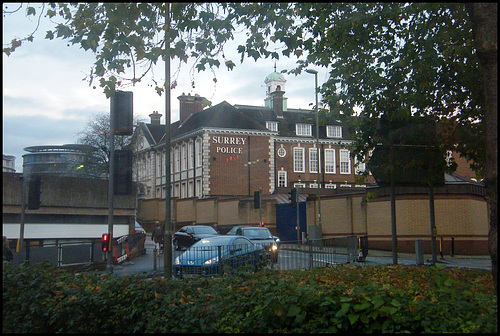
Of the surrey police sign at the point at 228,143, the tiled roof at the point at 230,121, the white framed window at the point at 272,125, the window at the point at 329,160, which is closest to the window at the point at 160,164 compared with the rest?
the tiled roof at the point at 230,121

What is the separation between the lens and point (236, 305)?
6566 mm

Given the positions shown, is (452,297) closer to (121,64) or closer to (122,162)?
(121,64)

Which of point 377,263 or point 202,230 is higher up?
point 202,230

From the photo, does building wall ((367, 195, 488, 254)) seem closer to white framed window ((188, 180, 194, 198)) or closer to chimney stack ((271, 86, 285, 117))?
white framed window ((188, 180, 194, 198))

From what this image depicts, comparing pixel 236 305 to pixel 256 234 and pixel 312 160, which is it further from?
pixel 312 160

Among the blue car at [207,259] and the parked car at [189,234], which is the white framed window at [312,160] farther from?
the blue car at [207,259]

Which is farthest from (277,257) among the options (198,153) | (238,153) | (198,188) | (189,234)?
(198,188)

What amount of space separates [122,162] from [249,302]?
8409 mm

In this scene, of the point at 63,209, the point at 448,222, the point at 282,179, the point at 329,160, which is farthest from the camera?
the point at 329,160

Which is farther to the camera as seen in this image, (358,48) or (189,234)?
(189,234)

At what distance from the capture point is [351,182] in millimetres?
65750

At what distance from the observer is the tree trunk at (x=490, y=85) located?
5570 millimetres

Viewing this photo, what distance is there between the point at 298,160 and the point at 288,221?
846 inches

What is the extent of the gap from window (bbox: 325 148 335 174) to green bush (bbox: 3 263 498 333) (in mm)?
57086
